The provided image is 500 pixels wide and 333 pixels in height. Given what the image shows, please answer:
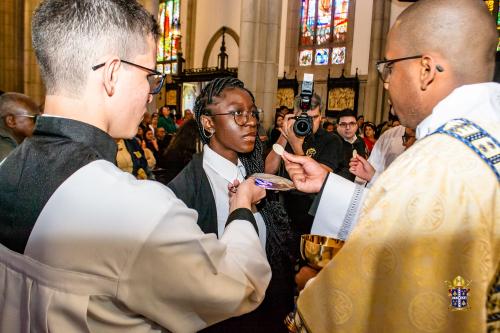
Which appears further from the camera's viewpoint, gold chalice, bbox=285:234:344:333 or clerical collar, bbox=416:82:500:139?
gold chalice, bbox=285:234:344:333

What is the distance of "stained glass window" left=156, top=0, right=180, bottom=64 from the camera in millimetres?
20234

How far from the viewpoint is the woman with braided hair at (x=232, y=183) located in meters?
2.19

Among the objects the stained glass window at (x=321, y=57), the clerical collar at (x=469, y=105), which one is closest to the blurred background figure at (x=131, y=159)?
the clerical collar at (x=469, y=105)

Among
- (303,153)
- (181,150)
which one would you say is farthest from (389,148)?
(181,150)

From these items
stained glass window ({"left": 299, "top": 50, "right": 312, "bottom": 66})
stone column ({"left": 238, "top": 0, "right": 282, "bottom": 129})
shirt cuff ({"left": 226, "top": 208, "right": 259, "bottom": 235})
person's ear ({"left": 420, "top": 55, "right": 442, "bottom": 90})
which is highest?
stained glass window ({"left": 299, "top": 50, "right": 312, "bottom": 66})

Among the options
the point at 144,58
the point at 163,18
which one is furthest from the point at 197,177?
the point at 163,18

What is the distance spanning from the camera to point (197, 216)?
1.08 m

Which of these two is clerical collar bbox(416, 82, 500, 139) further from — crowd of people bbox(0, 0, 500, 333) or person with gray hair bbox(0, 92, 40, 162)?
person with gray hair bbox(0, 92, 40, 162)

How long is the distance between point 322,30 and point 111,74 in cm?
1545

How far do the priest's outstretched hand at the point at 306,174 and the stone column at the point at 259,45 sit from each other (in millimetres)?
5792

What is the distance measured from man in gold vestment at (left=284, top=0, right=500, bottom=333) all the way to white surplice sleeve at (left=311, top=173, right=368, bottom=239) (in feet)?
2.17

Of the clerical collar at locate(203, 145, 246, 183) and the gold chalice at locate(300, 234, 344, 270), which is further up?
the clerical collar at locate(203, 145, 246, 183)

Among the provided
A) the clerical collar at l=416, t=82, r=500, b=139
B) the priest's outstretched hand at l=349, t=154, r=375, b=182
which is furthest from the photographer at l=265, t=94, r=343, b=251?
the clerical collar at l=416, t=82, r=500, b=139

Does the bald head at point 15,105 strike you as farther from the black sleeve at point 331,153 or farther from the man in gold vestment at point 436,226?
the man in gold vestment at point 436,226
